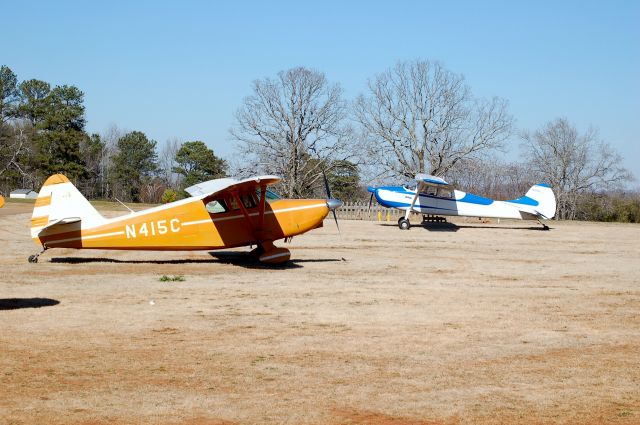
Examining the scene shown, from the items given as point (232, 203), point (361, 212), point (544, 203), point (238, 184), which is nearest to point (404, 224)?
point (544, 203)

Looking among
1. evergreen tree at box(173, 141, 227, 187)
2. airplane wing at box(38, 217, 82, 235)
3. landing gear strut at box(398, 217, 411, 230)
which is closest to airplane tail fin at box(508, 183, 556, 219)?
landing gear strut at box(398, 217, 411, 230)

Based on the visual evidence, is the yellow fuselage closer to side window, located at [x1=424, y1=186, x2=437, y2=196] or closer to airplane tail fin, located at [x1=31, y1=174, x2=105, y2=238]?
airplane tail fin, located at [x1=31, y1=174, x2=105, y2=238]

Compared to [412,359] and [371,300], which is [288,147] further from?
[412,359]

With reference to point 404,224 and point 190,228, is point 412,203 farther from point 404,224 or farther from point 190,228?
point 190,228

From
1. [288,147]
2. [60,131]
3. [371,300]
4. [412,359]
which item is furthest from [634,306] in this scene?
[60,131]

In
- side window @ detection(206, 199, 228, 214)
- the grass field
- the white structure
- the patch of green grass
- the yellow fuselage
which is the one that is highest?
the white structure

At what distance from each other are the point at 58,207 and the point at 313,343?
10.0 meters

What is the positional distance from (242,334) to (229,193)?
28.0ft

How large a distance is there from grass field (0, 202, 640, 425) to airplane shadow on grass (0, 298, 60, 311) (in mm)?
49

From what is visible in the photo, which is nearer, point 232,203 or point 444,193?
point 232,203

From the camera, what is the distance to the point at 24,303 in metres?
12.6

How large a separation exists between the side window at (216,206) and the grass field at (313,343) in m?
1.44

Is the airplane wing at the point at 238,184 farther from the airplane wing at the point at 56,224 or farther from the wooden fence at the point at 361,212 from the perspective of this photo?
the wooden fence at the point at 361,212

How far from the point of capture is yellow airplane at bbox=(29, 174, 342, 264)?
58.0 ft
